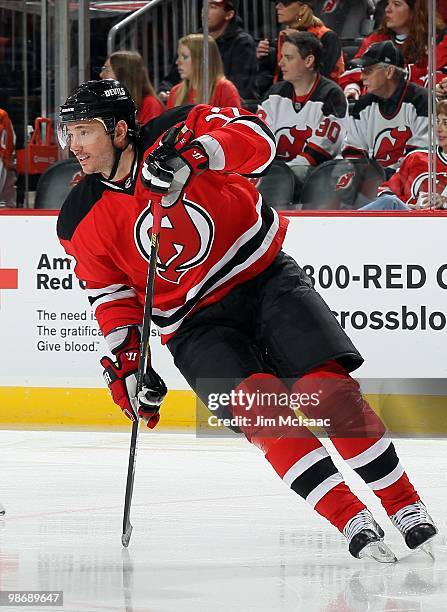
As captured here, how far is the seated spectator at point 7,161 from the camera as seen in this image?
5.18 m

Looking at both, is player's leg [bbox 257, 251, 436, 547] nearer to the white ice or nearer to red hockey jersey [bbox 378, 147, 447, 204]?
the white ice

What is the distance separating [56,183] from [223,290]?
2.38 m

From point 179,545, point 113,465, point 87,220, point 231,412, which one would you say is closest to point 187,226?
point 87,220

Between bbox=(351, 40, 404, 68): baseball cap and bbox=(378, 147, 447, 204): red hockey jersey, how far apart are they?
338mm

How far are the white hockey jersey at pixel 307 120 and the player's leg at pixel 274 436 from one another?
7.39 ft

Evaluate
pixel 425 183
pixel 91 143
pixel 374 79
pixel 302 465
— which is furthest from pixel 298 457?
pixel 374 79

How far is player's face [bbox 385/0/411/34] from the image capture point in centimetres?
491

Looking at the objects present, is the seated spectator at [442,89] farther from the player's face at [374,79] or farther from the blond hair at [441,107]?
the player's face at [374,79]

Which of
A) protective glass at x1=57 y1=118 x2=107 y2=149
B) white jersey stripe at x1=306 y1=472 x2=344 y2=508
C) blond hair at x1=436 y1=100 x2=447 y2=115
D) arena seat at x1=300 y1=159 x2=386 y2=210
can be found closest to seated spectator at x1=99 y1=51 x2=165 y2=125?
arena seat at x1=300 y1=159 x2=386 y2=210

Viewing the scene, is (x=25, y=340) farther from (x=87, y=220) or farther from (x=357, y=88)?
(x=87, y=220)

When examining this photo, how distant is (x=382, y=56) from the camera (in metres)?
4.97

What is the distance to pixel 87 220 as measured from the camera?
290 cm

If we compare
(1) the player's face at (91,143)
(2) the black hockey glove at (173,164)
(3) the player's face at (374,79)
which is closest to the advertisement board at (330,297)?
(3) the player's face at (374,79)

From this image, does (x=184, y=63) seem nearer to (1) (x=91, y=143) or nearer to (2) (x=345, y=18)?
(2) (x=345, y=18)
